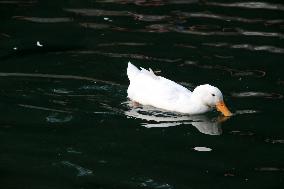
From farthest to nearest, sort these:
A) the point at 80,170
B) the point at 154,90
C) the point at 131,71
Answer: the point at 131,71 < the point at 154,90 < the point at 80,170

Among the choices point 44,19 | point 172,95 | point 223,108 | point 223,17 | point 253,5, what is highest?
point 253,5

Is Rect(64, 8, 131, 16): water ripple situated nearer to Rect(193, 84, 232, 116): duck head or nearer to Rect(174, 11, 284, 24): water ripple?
Rect(174, 11, 284, 24): water ripple

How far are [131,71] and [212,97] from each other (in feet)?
5.45

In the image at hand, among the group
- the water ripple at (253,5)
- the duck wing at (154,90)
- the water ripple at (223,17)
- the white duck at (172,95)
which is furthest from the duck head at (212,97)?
the water ripple at (253,5)

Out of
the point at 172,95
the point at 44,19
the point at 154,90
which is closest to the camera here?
the point at 172,95

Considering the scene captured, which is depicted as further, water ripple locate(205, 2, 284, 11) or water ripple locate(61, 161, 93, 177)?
water ripple locate(205, 2, 284, 11)

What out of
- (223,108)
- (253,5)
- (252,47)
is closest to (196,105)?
(223,108)

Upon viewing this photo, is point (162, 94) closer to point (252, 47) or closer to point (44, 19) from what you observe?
point (252, 47)

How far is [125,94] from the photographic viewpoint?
12.0m

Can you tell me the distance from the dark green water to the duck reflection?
16 mm

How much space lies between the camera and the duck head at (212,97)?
1093 centimetres

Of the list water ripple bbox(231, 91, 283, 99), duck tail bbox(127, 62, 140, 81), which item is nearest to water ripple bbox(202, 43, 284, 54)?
water ripple bbox(231, 91, 283, 99)

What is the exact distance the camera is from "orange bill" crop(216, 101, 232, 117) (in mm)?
10896

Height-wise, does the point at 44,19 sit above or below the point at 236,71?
above
